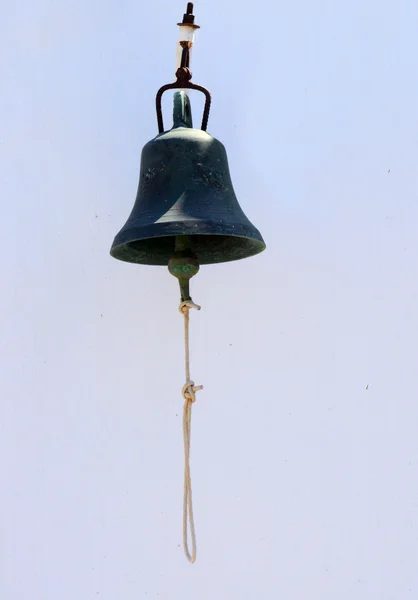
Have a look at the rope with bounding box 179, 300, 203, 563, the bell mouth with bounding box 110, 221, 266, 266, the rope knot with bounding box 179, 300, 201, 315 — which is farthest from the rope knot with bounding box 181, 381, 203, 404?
the bell mouth with bounding box 110, 221, 266, 266

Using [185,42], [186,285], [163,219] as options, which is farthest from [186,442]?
[185,42]

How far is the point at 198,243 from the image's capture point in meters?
1.26

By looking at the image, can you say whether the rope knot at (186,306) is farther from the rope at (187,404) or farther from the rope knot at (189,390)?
the rope knot at (189,390)

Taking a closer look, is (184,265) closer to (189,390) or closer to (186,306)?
(186,306)

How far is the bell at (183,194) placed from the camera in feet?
3.39

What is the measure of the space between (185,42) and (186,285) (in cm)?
41

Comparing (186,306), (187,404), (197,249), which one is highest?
(197,249)

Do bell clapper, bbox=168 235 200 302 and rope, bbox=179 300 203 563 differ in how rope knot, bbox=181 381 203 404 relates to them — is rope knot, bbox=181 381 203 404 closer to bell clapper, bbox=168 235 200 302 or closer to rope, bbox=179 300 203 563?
rope, bbox=179 300 203 563

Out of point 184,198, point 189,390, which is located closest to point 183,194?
point 184,198

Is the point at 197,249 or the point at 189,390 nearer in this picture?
the point at 189,390

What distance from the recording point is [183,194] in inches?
42.2

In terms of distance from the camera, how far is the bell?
1032 millimetres

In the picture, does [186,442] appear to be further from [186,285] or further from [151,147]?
[151,147]

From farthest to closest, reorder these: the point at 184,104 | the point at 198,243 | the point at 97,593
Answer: the point at 97,593 → the point at 198,243 → the point at 184,104
